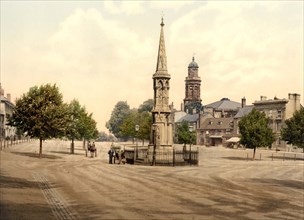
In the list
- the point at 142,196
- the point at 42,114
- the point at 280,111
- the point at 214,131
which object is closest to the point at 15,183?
the point at 142,196

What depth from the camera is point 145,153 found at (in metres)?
43.6

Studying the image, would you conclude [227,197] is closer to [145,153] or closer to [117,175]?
[117,175]

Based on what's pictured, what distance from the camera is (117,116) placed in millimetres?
175250

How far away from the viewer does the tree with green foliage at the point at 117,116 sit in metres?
171

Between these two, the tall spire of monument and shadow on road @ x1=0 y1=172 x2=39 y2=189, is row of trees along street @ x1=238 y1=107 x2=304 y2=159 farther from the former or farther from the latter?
shadow on road @ x1=0 y1=172 x2=39 y2=189

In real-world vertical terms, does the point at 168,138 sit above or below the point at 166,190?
above

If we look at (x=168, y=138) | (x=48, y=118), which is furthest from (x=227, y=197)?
(x=48, y=118)

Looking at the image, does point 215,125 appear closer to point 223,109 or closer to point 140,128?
point 223,109

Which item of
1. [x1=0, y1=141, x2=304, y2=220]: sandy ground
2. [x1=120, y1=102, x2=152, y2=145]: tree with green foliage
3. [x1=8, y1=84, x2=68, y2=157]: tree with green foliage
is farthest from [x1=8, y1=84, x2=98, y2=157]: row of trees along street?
[x1=120, y1=102, x2=152, y2=145]: tree with green foliage

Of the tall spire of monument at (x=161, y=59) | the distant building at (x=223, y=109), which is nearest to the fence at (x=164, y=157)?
the tall spire of monument at (x=161, y=59)

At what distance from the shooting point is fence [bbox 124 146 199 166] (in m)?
40.5

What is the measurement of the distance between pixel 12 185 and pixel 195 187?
34.7 feet

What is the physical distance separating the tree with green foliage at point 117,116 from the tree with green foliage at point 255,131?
368ft

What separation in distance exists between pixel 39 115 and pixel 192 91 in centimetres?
11294
